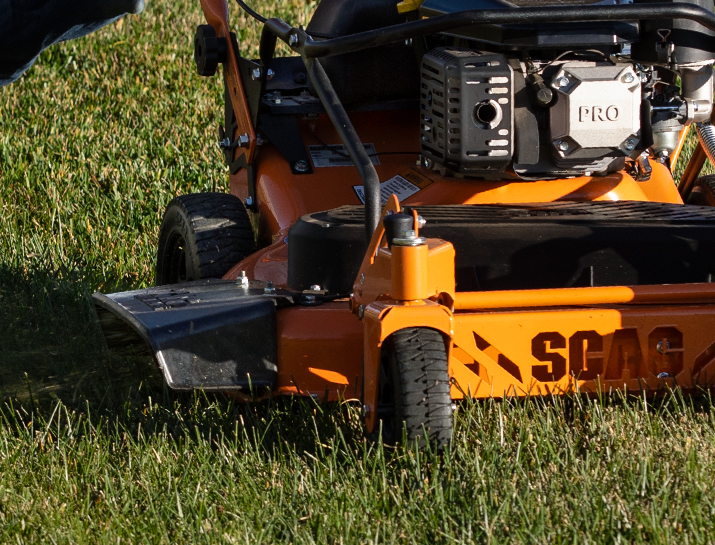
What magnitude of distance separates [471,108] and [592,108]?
12.0 inches

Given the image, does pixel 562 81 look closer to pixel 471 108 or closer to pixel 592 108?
pixel 592 108

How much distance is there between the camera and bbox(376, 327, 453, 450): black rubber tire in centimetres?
207

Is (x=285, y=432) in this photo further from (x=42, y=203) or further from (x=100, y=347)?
(x=42, y=203)

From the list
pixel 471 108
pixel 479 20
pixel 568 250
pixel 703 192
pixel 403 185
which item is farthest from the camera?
pixel 703 192

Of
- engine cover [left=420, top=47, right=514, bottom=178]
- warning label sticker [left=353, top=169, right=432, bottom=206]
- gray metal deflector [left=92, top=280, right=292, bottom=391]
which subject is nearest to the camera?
gray metal deflector [left=92, top=280, right=292, bottom=391]

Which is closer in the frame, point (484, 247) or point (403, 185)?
point (484, 247)

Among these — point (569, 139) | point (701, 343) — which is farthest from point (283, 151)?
point (701, 343)

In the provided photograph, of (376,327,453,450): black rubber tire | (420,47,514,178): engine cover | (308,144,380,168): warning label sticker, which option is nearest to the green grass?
(376,327,453,450): black rubber tire

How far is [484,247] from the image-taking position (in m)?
2.48

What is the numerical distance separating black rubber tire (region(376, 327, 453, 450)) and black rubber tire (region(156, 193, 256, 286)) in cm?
125

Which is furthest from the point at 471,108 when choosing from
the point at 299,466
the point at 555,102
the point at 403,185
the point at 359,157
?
the point at 299,466

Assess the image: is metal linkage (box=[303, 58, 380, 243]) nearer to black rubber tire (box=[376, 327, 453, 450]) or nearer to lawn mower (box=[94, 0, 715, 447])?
lawn mower (box=[94, 0, 715, 447])

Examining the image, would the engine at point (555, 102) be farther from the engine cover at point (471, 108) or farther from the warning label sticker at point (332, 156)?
the warning label sticker at point (332, 156)

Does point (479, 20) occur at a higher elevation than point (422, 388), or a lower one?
higher
